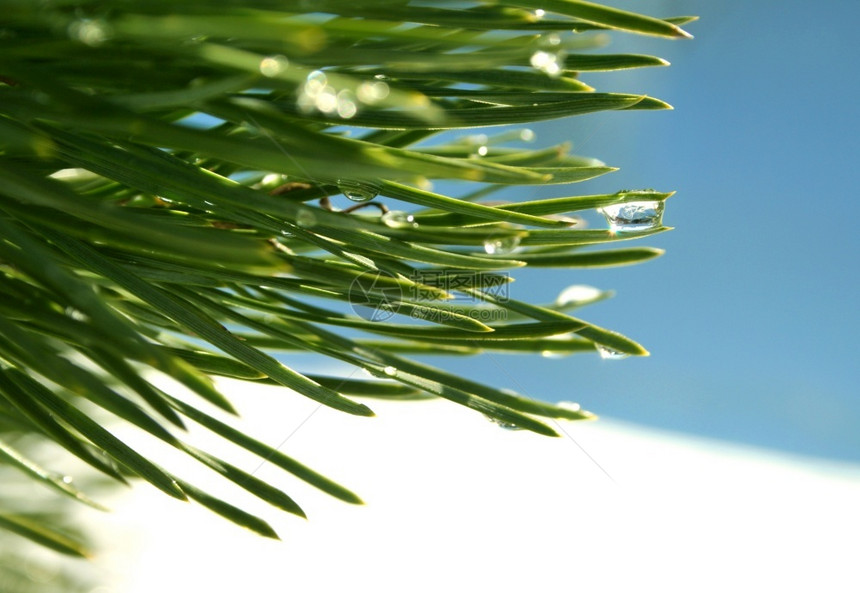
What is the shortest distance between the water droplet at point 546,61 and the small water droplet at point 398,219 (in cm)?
4

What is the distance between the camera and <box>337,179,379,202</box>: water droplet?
122mm

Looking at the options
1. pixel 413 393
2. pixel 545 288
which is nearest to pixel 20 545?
pixel 413 393

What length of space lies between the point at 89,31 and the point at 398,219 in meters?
0.08

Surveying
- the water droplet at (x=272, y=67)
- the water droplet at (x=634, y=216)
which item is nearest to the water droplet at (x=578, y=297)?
the water droplet at (x=634, y=216)

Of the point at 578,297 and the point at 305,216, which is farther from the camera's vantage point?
the point at 578,297

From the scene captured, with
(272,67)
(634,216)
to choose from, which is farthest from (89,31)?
(634,216)

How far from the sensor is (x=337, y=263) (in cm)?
15

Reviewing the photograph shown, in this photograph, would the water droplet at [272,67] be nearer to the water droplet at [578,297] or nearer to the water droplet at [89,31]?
the water droplet at [89,31]

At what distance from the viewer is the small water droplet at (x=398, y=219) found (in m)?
0.14

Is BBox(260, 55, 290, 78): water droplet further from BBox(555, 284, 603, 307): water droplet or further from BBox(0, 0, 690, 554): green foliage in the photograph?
BBox(555, 284, 603, 307): water droplet

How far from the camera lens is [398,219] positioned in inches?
5.8

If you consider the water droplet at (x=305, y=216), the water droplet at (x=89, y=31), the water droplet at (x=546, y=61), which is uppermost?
the water droplet at (x=546, y=61)

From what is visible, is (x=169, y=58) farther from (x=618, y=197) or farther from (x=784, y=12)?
(x=784, y=12)

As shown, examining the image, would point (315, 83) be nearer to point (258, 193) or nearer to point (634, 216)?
point (258, 193)
